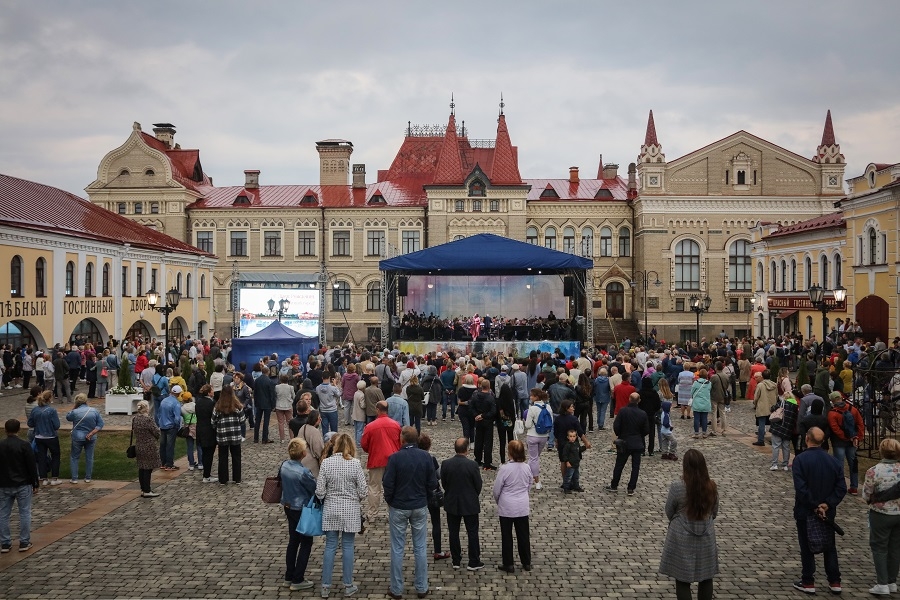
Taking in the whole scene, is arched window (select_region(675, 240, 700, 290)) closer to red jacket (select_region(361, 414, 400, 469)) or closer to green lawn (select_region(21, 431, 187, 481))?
green lawn (select_region(21, 431, 187, 481))

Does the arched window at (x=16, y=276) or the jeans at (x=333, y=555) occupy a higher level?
the arched window at (x=16, y=276)

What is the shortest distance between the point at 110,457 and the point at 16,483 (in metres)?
5.73

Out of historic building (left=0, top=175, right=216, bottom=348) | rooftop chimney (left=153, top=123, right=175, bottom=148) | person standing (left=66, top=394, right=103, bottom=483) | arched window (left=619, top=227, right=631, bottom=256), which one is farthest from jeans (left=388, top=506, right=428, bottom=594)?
rooftop chimney (left=153, top=123, right=175, bottom=148)

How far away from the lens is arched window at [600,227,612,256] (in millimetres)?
48906

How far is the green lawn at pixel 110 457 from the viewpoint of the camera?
1315cm

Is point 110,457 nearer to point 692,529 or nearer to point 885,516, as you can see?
point 692,529

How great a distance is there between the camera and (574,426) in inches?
454

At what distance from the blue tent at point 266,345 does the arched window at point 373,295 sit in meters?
22.9

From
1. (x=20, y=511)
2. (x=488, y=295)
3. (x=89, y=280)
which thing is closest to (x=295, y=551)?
(x=20, y=511)

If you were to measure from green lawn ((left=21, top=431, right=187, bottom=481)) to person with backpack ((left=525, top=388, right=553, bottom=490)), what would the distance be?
6676 mm

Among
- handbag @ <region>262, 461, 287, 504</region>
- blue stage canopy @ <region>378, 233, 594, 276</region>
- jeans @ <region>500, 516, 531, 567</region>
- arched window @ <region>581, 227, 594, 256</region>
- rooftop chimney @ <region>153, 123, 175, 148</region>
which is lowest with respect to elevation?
jeans @ <region>500, 516, 531, 567</region>

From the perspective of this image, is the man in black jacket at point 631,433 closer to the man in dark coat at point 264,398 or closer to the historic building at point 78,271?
the man in dark coat at point 264,398

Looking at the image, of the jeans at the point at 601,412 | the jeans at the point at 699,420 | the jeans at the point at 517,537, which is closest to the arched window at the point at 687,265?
the jeans at the point at 601,412

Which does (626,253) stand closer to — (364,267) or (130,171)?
(364,267)
